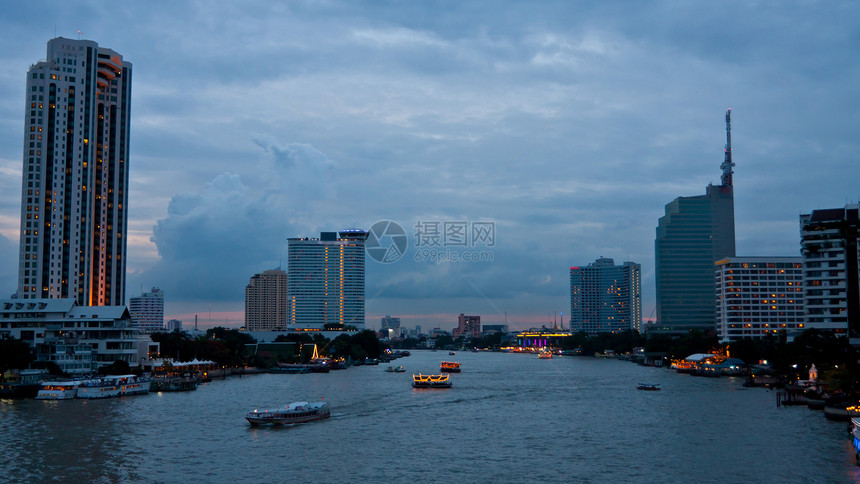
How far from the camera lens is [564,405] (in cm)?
8550

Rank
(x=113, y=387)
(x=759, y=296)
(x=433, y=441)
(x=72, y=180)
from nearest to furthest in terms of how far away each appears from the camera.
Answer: (x=433, y=441) < (x=113, y=387) < (x=72, y=180) < (x=759, y=296)

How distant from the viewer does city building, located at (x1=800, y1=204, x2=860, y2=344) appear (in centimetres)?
11638

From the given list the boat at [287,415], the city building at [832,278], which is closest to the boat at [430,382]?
the boat at [287,415]

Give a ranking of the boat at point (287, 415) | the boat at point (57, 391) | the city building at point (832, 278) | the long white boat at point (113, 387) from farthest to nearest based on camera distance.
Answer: the city building at point (832, 278) → the long white boat at point (113, 387) → the boat at point (57, 391) → the boat at point (287, 415)

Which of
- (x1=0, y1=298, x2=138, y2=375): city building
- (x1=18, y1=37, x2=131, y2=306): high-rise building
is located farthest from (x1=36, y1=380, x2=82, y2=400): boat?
(x1=18, y1=37, x2=131, y2=306): high-rise building

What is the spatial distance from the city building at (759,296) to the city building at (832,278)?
66568 millimetres

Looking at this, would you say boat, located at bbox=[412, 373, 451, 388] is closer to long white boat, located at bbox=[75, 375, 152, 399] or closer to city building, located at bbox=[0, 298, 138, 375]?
long white boat, located at bbox=[75, 375, 152, 399]

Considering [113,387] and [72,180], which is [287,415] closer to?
[113,387]

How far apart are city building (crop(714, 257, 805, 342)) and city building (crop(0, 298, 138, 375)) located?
14090cm

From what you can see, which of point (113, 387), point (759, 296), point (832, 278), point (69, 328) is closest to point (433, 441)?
point (113, 387)

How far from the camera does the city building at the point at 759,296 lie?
186m

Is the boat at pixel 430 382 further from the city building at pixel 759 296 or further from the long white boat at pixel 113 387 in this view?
the city building at pixel 759 296

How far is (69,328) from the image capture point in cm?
11594

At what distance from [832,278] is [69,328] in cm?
12145
